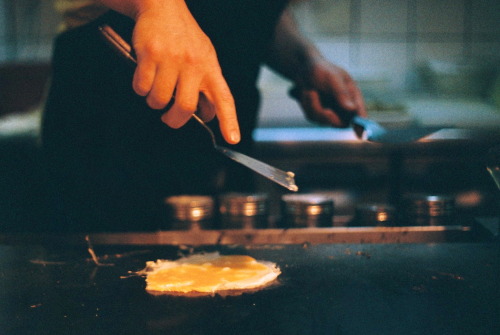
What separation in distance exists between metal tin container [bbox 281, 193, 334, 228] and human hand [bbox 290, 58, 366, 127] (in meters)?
0.37

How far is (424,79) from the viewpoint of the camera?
3.31 metres

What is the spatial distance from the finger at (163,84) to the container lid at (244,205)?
48 centimetres

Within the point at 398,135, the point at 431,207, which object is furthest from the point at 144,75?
the point at 431,207

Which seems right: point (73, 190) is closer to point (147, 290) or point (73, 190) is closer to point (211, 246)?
point (211, 246)

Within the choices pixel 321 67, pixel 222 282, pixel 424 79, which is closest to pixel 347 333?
pixel 222 282

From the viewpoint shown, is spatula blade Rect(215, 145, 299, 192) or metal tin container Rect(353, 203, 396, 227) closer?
spatula blade Rect(215, 145, 299, 192)

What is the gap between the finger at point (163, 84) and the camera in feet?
2.86

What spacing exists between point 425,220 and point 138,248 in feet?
2.13

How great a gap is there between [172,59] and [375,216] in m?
0.65

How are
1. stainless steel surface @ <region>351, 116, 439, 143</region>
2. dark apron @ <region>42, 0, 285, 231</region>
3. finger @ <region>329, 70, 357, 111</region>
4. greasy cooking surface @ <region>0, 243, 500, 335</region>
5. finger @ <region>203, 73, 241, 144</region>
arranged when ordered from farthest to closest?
finger @ <region>329, 70, 357, 111</region>
dark apron @ <region>42, 0, 285, 231</region>
stainless steel surface @ <region>351, 116, 439, 143</region>
finger @ <region>203, 73, 241, 144</region>
greasy cooking surface @ <region>0, 243, 500, 335</region>

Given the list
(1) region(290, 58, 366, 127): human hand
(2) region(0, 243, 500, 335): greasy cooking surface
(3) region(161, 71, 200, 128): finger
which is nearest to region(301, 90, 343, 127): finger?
(1) region(290, 58, 366, 127): human hand

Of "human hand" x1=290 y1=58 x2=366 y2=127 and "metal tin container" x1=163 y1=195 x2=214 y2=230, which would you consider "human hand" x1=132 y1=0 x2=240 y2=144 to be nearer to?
"metal tin container" x1=163 y1=195 x2=214 y2=230

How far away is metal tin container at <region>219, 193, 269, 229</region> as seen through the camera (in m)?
1.30

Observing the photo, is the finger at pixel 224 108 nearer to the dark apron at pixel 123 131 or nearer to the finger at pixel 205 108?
the finger at pixel 205 108
